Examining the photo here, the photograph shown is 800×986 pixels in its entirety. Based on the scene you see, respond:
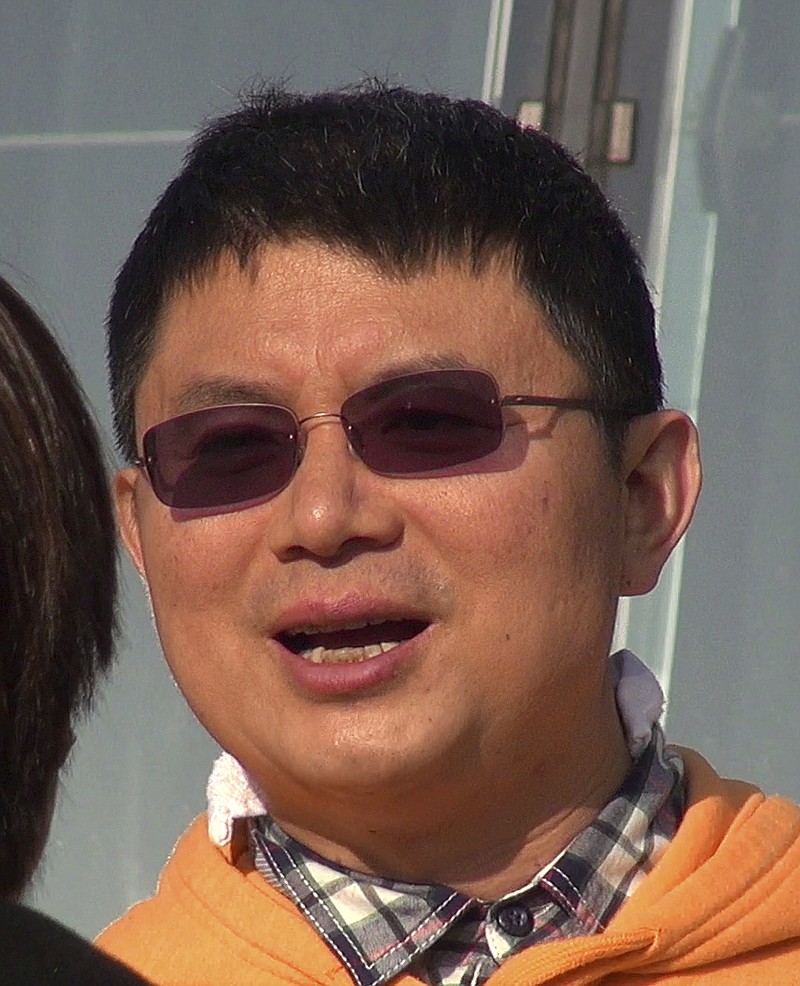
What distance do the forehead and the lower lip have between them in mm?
262

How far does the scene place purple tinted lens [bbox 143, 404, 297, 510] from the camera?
188 centimetres

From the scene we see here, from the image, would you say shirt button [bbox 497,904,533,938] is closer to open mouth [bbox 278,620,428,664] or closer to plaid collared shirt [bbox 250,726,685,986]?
plaid collared shirt [bbox 250,726,685,986]

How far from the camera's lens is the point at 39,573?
179cm

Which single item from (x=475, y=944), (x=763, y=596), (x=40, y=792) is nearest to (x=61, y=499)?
(x=40, y=792)

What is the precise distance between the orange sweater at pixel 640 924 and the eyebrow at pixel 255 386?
492 mm

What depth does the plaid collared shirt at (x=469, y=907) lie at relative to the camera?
190 cm

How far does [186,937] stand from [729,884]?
1.86 feet

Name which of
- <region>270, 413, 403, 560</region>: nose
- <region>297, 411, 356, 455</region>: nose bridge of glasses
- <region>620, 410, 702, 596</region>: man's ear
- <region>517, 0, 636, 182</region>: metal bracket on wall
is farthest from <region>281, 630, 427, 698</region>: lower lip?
<region>517, 0, 636, 182</region>: metal bracket on wall

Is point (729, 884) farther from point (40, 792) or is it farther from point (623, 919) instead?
point (40, 792)

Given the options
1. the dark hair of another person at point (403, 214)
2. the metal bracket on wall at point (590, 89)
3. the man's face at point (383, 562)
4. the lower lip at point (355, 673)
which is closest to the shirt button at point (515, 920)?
the man's face at point (383, 562)

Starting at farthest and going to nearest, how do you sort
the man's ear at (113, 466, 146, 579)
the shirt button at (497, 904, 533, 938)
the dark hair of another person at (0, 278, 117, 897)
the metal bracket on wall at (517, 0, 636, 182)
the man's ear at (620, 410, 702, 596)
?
the metal bracket on wall at (517, 0, 636, 182) → the man's ear at (113, 466, 146, 579) → the man's ear at (620, 410, 702, 596) → the shirt button at (497, 904, 533, 938) → the dark hair of another person at (0, 278, 117, 897)

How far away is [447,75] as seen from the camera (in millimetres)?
3551

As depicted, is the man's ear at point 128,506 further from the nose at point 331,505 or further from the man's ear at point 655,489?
the man's ear at point 655,489

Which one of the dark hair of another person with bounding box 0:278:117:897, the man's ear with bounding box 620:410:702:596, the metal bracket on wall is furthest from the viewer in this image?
the metal bracket on wall
